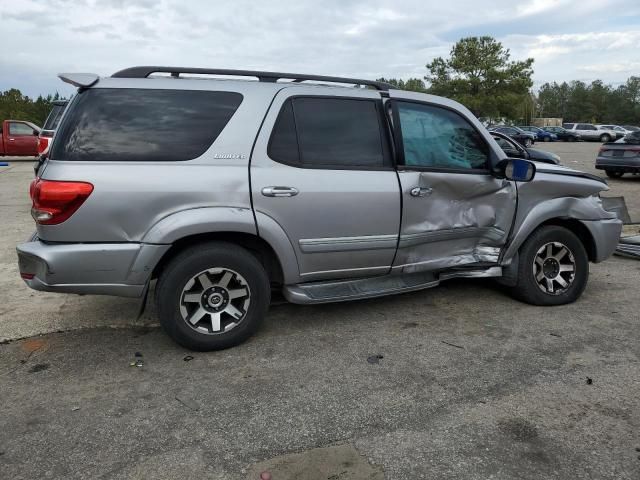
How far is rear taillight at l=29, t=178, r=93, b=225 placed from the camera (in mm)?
3293

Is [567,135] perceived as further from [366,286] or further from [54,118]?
[366,286]

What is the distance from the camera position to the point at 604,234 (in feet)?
15.6

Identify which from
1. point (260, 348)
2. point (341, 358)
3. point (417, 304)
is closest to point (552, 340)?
point (417, 304)

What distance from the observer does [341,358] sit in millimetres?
3668

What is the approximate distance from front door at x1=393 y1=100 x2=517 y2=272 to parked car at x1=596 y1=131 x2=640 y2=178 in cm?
1181

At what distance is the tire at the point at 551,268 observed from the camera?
15.0 ft

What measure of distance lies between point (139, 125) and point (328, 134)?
1.32 m

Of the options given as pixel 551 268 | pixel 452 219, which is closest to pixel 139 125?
→ pixel 452 219

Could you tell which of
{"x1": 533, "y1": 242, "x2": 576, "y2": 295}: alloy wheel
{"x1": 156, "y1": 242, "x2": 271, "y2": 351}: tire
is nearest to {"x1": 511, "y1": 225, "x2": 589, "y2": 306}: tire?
{"x1": 533, "y1": 242, "x2": 576, "y2": 295}: alloy wheel

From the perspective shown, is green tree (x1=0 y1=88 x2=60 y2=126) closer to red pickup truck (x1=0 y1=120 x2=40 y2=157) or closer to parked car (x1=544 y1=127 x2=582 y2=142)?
red pickup truck (x1=0 y1=120 x2=40 y2=157)

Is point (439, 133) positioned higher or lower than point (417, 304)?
higher

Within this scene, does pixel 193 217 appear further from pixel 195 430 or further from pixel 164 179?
pixel 195 430

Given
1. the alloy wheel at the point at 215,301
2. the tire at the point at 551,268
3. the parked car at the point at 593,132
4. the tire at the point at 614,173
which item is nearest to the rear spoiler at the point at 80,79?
the alloy wheel at the point at 215,301

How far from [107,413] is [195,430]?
21.8 inches
